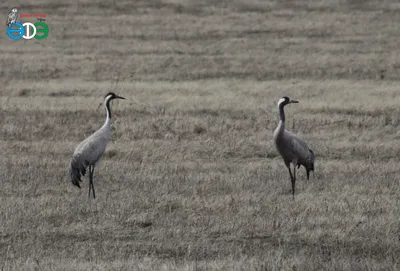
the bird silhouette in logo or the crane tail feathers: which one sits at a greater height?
the bird silhouette in logo

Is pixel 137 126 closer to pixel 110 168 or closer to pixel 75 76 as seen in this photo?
pixel 110 168

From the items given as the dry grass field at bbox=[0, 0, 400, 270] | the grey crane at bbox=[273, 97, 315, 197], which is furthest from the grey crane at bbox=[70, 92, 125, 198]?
the grey crane at bbox=[273, 97, 315, 197]

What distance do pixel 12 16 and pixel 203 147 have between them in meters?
26.6

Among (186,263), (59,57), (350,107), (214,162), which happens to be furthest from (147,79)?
(186,263)

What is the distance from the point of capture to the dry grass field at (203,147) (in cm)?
958

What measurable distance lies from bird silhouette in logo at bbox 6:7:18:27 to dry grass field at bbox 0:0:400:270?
2.18m

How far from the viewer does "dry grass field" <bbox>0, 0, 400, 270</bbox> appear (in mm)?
9578

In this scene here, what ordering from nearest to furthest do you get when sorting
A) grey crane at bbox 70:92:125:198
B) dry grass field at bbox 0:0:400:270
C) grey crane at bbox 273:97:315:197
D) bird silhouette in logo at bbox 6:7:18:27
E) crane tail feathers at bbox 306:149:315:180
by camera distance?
dry grass field at bbox 0:0:400:270
grey crane at bbox 70:92:125:198
grey crane at bbox 273:97:315:197
crane tail feathers at bbox 306:149:315:180
bird silhouette in logo at bbox 6:7:18:27

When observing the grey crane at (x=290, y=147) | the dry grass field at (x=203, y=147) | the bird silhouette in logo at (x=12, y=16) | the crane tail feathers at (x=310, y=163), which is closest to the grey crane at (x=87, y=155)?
the dry grass field at (x=203, y=147)

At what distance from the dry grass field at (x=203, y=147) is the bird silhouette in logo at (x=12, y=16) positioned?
2182mm

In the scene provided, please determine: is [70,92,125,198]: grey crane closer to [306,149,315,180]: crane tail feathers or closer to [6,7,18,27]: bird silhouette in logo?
[306,149,315,180]: crane tail feathers

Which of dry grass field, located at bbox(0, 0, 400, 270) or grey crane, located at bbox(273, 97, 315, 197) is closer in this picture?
dry grass field, located at bbox(0, 0, 400, 270)

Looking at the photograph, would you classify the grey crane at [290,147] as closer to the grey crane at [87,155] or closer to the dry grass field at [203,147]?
the dry grass field at [203,147]

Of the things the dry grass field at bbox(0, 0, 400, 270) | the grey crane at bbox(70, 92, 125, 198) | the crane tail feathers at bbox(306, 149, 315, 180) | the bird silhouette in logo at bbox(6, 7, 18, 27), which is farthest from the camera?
the bird silhouette in logo at bbox(6, 7, 18, 27)
